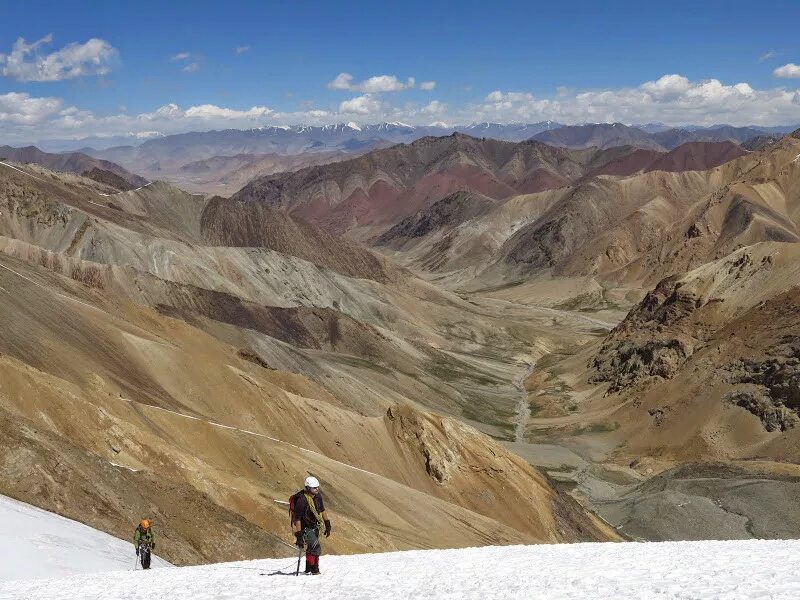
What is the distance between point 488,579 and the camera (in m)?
13.4

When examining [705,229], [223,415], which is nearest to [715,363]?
[223,415]

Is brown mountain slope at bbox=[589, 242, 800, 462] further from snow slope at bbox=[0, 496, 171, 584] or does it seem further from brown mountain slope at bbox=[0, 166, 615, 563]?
snow slope at bbox=[0, 496, 171, 584]

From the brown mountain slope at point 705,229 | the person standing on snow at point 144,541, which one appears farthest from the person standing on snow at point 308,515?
the brown mountain slope at point 705,229

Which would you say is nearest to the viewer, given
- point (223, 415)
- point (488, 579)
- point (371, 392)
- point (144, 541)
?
point (488, 579)

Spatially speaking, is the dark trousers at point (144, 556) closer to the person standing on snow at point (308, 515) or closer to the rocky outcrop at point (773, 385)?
the person standing on snow at point (308, 515)

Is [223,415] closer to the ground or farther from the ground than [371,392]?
farther from the ground

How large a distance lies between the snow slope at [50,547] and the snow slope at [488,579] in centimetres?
130

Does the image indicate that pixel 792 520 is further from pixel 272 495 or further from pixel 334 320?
pixel 334 320

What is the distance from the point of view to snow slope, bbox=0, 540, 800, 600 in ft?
38.7

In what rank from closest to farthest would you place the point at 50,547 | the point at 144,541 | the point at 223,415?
1. the point at 50,547
2. the point at 144,541
3. the point at 223,415

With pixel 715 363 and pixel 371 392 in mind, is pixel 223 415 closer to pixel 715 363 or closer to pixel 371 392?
pixel 371 392

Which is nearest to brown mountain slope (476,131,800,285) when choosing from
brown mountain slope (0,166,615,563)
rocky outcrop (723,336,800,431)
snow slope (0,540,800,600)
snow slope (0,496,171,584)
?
brown mountain slope (0,166,615,563)

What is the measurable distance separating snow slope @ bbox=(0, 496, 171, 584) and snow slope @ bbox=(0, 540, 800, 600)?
1.30 metres

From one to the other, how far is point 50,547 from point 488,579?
9.11 m
